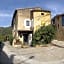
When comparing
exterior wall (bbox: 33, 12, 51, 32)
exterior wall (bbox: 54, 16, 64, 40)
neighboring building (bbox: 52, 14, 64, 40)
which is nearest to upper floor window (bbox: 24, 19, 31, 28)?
exterior wall (bbox: 33, 12, 51, 32)

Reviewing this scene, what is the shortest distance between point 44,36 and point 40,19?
5229 millimetres

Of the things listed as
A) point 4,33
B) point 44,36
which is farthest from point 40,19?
point 4,33

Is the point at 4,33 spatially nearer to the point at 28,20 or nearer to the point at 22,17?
the point at 22,17

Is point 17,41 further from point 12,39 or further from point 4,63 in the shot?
point 4,63

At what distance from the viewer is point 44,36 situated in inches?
1443

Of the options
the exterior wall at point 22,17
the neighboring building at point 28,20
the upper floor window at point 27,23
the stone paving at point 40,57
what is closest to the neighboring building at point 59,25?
the neighboring building at point 28,20

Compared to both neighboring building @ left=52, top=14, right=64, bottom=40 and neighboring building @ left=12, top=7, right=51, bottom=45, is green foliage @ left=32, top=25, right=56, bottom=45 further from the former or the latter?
neighboring building @ left=12, top=7, right=51, bottom=45

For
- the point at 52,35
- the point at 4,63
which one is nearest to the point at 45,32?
the point at 52,35

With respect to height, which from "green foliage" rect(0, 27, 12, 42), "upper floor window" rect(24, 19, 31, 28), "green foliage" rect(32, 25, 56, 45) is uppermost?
"upper floor window" rect(24, 19, 31, 28)

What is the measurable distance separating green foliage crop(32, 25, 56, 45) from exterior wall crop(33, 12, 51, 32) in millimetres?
2731

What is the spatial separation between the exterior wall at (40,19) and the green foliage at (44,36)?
8.96 feet

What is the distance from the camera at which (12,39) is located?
138 feet

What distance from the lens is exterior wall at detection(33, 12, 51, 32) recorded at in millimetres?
40344

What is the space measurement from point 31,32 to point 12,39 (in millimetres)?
3837
